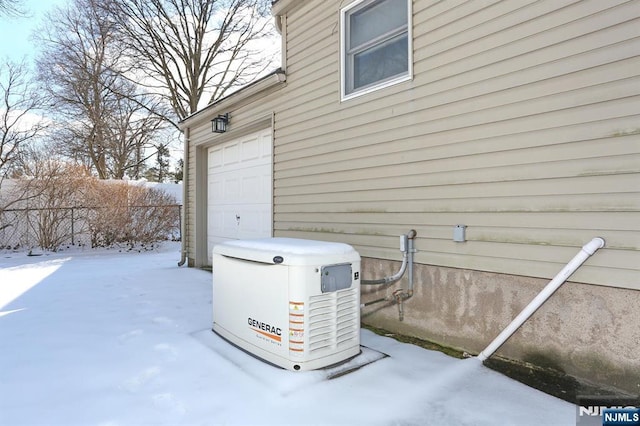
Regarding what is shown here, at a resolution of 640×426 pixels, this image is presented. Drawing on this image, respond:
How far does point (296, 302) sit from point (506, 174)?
5.84ft

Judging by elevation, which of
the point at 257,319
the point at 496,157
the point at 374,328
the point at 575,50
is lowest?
the point at 374,328

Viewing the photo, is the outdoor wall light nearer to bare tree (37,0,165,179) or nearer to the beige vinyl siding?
the beige vinyl siding

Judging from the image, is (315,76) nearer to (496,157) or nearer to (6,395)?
(496,157)

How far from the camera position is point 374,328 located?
12.6ft

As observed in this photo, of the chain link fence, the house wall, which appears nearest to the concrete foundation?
the house wall

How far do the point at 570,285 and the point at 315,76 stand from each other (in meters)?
3.42

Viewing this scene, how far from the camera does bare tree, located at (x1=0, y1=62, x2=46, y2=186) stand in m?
12.7

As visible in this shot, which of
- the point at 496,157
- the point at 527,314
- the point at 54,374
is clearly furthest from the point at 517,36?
the point at 54,374

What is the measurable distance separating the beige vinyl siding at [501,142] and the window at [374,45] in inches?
4.9

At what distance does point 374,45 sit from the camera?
3.92 meters

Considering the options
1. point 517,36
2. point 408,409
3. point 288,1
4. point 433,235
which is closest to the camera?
point 408,409

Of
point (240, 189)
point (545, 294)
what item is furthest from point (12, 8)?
point (545, 294)

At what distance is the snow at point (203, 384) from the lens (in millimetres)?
2133

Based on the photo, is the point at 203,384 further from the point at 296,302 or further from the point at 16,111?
the point at 16,111
